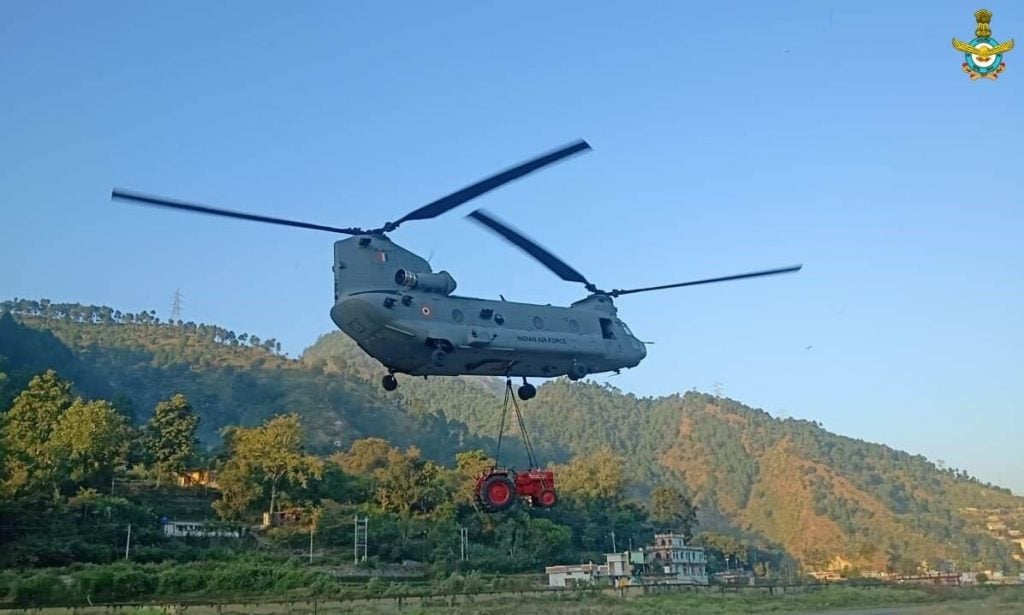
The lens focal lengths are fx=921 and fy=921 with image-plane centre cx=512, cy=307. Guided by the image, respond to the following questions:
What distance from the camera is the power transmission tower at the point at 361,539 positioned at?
63125mm

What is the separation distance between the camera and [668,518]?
10231 centimetres

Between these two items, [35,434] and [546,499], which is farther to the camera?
[35,434]

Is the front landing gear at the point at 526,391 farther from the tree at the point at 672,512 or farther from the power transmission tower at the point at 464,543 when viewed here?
the tree at the point at 672,512

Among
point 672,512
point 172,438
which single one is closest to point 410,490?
point 172,438

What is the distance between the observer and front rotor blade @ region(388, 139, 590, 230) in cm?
1958

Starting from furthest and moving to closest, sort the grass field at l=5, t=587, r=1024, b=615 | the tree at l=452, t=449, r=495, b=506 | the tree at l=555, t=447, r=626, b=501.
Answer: the tree at l=555, t=447, r=626, b=501 < the tree at l=452, t=449, r=495, b=506 < the grass field at l=5, t=587, r=1024, b=615

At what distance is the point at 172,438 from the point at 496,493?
6658 cm

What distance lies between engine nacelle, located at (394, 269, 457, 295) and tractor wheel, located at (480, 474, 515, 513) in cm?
475

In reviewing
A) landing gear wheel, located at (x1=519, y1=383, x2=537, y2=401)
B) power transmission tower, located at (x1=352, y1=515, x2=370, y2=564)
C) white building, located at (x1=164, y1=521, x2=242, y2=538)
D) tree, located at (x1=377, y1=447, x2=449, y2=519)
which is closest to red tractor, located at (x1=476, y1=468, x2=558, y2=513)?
landing gear wheel, located at (x1=519, y1=383, x2=537, y2=401)

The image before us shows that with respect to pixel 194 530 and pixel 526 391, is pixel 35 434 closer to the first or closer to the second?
pixel 194 530

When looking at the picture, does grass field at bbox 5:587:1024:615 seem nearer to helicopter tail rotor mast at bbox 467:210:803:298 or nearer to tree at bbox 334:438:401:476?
helicopter tail rotor mast at bbox 467:210:803:298

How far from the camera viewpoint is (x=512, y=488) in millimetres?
22641

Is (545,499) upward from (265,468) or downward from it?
downward

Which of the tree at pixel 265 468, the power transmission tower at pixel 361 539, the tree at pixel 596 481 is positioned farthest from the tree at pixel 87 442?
the tree at pixel 596 481
